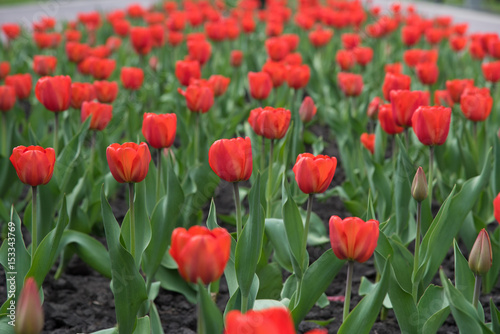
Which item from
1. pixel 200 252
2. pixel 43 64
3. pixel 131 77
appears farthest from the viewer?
pixel 43 64

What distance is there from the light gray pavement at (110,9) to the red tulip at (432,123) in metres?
4.43

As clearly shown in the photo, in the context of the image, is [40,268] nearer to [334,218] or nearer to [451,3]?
[334,218]

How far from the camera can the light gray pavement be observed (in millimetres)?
7789

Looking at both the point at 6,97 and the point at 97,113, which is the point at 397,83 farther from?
the point at 6,97

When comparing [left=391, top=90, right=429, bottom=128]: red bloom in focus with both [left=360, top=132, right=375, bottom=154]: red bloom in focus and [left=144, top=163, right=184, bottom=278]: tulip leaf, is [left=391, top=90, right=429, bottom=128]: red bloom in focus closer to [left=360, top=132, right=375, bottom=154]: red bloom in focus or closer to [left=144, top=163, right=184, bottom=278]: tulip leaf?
[left=360, top=132, right=375, bottom=154]: red bloom in focus

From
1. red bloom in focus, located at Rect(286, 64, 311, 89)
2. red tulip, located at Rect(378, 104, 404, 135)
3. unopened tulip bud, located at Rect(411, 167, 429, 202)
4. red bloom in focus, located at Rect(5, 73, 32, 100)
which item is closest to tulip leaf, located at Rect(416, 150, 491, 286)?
unopened tulip bud, located at Rect(411, 167, 429, 202)

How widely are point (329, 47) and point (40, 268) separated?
13.4 ft

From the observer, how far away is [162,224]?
199cm

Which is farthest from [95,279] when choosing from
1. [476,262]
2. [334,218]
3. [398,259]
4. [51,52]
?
[51,52]

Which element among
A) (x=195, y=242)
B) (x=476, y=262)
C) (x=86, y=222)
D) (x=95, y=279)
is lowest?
(x=95, y=279)

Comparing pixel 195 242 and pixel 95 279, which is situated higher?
pixel 195 242

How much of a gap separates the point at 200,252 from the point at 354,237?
0.40 m

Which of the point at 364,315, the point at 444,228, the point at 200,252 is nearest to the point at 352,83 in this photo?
the point at 444,228

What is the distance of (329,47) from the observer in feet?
17.8
